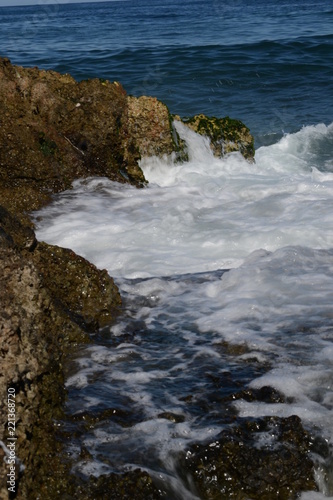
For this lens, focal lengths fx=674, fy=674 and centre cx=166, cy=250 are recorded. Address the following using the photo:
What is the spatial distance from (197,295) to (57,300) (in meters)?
1.05

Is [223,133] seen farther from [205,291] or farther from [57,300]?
[57,300]

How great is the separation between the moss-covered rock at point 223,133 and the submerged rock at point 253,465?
19.7 ft

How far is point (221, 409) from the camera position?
119 inches

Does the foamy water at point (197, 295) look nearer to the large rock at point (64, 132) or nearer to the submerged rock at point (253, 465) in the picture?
the submerged rock at point (253, 465)

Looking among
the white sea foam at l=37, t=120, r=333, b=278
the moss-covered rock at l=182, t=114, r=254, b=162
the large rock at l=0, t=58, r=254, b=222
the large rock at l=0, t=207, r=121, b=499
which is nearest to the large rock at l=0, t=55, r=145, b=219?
the large rock at l=0, t=58, r=254, b=222

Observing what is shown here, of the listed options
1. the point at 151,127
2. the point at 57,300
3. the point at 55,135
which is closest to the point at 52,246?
the point at 57,300

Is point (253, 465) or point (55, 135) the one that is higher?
point (55, 135)

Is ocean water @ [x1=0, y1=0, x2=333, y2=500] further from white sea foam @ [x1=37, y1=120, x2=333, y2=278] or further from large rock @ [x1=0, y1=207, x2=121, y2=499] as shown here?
large rock @ [x1=0, y1=207, x2=121, y2=499]

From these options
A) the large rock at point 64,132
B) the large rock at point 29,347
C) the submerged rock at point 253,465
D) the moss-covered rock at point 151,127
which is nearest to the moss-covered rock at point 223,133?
the moss-covered rock at point 151,127

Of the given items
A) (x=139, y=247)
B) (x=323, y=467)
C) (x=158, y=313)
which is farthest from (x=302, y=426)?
(x=139, y=247)

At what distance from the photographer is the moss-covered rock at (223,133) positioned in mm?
8430

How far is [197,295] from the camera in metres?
4.46

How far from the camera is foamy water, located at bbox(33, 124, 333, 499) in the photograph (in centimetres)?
298

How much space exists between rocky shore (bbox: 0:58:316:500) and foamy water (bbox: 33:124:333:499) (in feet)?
0.37
